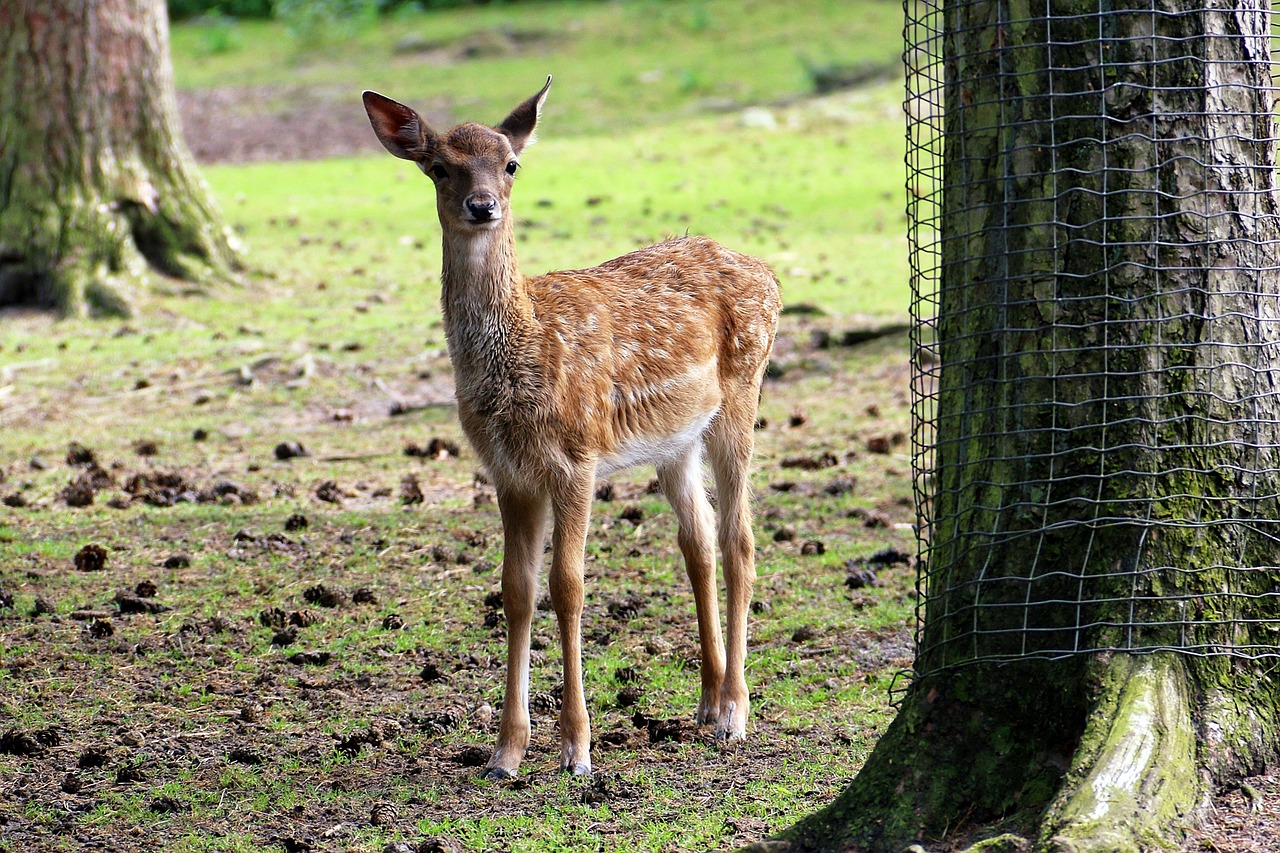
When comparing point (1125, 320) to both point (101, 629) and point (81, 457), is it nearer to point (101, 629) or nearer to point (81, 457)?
point (101, 629)

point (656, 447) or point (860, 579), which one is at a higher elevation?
point (656, 447)

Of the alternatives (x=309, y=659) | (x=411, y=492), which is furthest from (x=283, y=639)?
(x=411, y=492)

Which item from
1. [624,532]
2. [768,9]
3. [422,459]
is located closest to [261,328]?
[422,459]

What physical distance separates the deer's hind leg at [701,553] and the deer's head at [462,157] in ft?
4.14

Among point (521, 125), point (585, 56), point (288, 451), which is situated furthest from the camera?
point (585, 56)

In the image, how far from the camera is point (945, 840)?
12.0 feet

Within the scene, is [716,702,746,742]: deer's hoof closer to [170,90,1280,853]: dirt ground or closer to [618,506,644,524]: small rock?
[618,506,644,524]: small rock

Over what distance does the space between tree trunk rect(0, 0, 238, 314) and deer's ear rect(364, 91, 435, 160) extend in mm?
7197

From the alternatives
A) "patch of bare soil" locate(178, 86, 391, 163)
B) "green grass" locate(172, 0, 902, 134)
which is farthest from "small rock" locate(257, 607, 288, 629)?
"green grass" locate(172, 0, 902, 134)

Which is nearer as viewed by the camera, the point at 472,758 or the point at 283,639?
the point at 472,758

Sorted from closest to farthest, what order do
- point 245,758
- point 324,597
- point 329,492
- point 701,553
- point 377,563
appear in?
1. point 245,758
2. point 701,553
3. point 324,597
4. point 377,563
5. point 329,492

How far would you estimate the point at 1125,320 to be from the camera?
12.2ft

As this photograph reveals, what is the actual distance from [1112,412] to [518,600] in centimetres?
227

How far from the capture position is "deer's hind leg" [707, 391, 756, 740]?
559 centimetres
